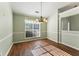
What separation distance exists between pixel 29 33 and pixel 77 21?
2457 millimetres

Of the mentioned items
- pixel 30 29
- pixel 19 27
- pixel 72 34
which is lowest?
pixel 72 34

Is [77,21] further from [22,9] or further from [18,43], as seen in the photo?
[18,43]

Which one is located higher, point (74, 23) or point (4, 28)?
point (74, 23)

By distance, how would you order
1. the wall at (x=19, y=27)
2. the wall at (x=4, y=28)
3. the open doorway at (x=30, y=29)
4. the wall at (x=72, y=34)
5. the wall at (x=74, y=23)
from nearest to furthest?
the wall at (x=4, y=28) < the wall at (x=72, y=34) < the wall at (x=74, y=23) < the wall at (x=19, y=27) < the open doorway at (x=30, y=29)

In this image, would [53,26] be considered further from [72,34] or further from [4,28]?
[4,28]

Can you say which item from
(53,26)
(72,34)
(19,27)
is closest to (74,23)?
(72,34)

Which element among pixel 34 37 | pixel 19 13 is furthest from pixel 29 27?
pixel 19 13

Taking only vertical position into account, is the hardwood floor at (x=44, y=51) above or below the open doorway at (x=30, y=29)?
below

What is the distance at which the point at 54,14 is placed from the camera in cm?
360

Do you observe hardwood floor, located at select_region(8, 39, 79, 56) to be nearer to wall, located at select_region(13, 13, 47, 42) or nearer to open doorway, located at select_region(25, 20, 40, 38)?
open doorway, located at select_region(25, 20, 40, 38)

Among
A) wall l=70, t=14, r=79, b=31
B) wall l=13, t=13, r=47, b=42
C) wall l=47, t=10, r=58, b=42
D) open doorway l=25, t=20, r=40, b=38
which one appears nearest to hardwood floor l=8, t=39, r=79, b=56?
Result: wall l=47, t=10, r=58, b=42

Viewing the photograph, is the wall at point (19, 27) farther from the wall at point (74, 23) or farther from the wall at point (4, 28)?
the wall at point (74, 23)

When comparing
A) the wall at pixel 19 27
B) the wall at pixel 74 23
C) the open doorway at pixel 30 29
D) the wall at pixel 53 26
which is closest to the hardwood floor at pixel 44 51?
the wall at pixel 53 26

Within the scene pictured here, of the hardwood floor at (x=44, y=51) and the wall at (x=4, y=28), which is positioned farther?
the hardwood floor at (x=44, y=51)
